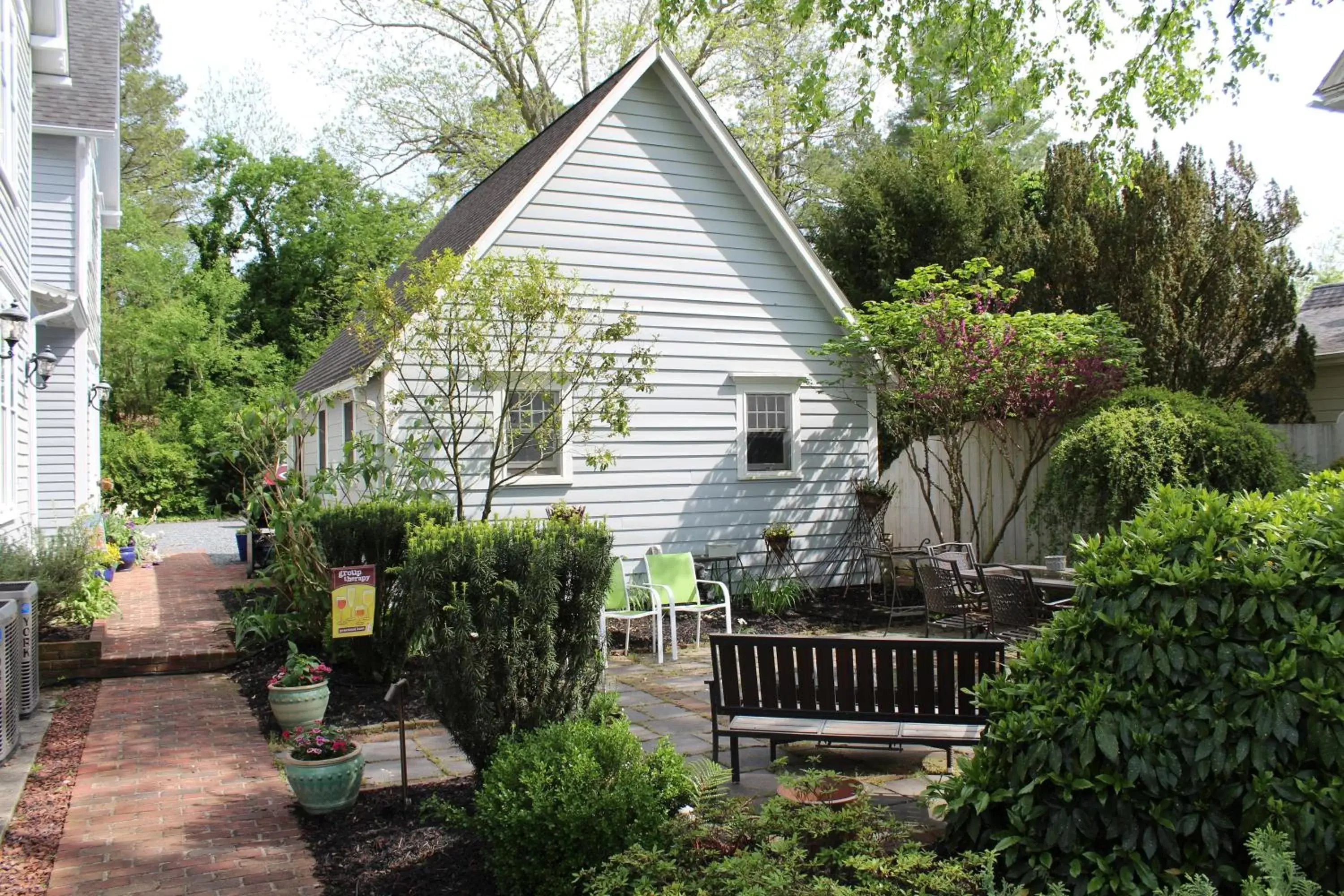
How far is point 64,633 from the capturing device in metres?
9.61

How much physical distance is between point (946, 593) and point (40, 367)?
10.8 m

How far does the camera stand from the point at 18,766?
6301 mm

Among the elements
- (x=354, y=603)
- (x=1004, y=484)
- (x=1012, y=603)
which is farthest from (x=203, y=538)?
(x=1012, y=603)

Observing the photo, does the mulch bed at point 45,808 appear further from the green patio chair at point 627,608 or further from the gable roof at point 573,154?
the gable roof at point 573,154

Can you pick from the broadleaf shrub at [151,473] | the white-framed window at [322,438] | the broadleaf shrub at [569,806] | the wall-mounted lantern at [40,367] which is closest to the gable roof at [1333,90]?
the broadleaf shrub at [569,806]

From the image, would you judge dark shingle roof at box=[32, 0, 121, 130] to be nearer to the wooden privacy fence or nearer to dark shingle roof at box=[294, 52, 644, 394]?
dark shingle roof at box=[294, 52, 644, 394]

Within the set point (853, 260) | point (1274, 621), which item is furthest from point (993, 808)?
point (853, 260)

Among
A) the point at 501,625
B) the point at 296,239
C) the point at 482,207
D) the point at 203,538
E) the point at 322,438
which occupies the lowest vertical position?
the point at 203,538

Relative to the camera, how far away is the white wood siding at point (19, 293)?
33.1 ft

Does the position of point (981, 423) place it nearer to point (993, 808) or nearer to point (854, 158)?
point (993, 808)

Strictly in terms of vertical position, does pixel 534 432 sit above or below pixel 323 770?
above

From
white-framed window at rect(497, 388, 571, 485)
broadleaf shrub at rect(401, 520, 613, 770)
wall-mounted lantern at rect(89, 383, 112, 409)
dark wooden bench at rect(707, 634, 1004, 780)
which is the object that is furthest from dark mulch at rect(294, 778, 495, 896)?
wall-mounted lantern at rect(89, 383, 112, 409)

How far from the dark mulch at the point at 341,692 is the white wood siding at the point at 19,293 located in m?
2.85

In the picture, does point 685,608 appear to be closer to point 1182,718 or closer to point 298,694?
point 298,694
